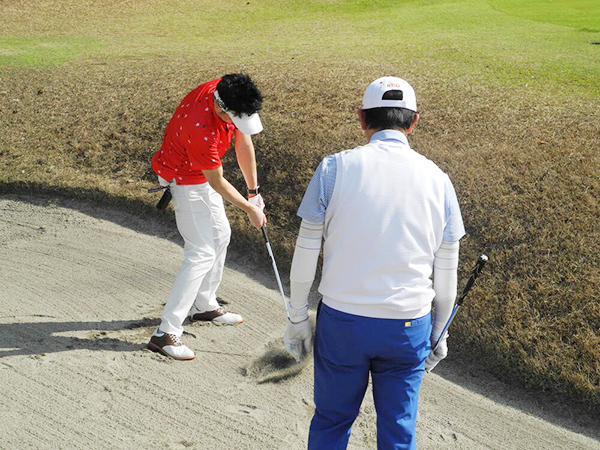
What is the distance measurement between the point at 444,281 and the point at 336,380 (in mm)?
683

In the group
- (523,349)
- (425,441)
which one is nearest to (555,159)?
(523,349)

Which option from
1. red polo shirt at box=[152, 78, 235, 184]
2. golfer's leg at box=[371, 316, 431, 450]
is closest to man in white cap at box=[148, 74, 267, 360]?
red polo shirt at box=[152, 78, 235, 184]

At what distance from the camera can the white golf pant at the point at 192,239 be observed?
4691mm

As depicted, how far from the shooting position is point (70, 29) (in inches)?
639

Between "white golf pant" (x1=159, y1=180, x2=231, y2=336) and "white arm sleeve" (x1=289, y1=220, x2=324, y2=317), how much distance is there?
1801 millimetres

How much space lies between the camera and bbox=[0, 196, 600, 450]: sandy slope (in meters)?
4.10

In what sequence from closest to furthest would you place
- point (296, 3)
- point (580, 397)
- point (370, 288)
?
point (370, 288), point (580, 397), point (296, 3)

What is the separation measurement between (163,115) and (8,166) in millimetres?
2146

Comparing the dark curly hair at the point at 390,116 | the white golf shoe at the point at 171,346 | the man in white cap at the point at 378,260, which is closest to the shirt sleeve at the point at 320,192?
the man in white cap at the point at 378,260

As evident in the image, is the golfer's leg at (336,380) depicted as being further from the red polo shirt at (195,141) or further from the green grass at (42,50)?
the green grass at (42,50)

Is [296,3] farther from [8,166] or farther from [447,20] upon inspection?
[8,166]

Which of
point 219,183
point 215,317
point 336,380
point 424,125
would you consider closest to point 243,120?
point 219,183

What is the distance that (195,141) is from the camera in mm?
4363

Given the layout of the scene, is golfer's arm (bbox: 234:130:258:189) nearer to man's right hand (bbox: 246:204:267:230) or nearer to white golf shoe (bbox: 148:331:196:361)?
man's right hand (bbox: 246:204:267:230)
